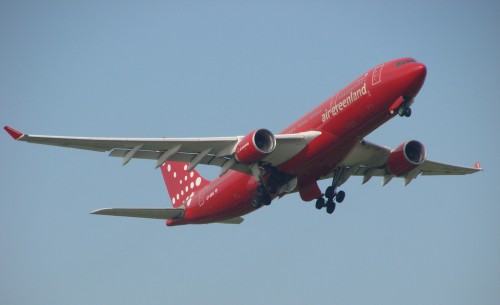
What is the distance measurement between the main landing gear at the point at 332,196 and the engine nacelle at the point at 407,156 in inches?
111

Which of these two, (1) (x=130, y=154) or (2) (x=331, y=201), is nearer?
(1) (x=130, y=154)

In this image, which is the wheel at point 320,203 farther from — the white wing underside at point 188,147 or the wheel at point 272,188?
the white wing underside at point 188,147

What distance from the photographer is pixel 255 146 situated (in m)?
38.0

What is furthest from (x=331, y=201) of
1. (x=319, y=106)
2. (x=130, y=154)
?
(x=130, y=154)

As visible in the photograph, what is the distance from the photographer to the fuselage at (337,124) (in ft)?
121

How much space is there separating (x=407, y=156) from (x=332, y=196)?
4.36 m

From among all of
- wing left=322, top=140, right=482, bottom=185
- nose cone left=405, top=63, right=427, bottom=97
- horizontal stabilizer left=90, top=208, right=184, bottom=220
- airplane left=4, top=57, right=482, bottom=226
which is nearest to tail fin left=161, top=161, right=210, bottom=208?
airplane left=4, top=57, right=482, bottom=226

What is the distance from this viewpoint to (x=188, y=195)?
47.5 metres

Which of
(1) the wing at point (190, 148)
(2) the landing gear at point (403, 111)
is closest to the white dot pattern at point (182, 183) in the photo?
(1) the wing at point (190, 148)

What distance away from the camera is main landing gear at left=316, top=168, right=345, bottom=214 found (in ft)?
144

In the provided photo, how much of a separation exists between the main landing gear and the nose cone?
8298 mm

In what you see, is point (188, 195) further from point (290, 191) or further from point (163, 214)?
point (290, 191)

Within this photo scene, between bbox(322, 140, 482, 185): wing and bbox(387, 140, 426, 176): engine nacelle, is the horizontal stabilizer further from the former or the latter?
bbox(387, 140, 426, 176): engine nacelle

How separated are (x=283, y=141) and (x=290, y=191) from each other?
12.7 ft
